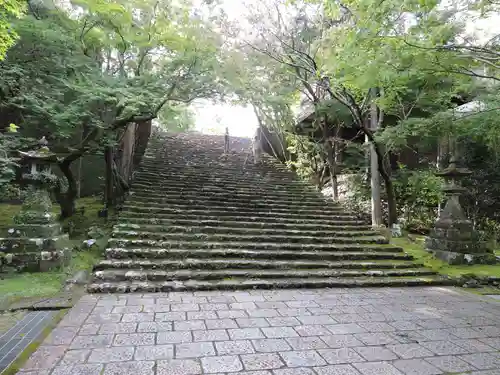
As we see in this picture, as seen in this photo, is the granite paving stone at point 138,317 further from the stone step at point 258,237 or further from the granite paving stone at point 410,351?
the stone step at point 258,237

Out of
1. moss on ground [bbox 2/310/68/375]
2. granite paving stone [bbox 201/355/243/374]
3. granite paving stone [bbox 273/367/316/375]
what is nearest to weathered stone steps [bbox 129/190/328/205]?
moss on ground [bbox 2/310/68/375]

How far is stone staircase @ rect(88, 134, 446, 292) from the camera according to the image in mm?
5605

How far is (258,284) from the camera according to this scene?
5.41 m

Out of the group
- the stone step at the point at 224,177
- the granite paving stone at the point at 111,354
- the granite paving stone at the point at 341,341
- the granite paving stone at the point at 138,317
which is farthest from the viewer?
the stone step at the point at 224,177

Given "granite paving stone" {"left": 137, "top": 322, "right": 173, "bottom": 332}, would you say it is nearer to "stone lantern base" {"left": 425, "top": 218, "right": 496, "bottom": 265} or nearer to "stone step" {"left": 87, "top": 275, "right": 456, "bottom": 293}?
"stone step" {"left": 87, "top": 275, "right": 456, "bottom": 293}

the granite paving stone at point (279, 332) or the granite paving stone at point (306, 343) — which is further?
the granite paving stone at point (279, 332)

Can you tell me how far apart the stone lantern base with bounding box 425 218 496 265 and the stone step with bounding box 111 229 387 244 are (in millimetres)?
1261

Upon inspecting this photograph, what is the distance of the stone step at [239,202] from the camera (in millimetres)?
8286

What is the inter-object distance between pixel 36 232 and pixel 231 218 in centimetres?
399

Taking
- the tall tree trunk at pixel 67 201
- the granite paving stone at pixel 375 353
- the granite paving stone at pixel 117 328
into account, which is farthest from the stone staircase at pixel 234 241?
the granite paving stone at pixel 375 353

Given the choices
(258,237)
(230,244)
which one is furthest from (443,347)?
(258,237)

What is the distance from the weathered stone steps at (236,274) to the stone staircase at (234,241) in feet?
0.05

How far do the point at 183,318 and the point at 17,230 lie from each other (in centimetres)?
357

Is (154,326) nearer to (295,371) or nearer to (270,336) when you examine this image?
(270,336)
